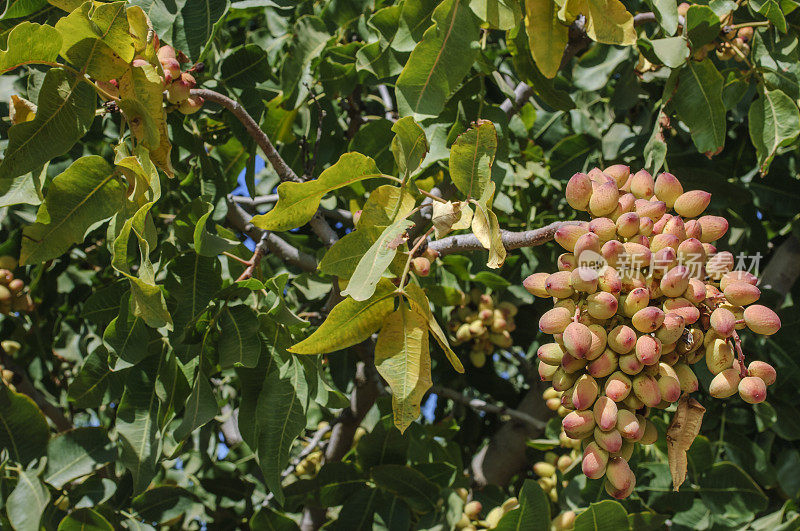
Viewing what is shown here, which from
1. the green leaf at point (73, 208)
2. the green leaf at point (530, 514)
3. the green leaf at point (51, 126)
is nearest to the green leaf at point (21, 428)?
the green leaf at point (73, 208)

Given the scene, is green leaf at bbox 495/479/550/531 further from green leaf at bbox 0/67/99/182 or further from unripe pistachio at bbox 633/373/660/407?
green leaf at bbox 0/67/99/182

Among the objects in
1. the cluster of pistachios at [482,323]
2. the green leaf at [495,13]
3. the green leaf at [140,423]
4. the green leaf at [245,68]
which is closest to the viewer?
the green leaf at [495,13]

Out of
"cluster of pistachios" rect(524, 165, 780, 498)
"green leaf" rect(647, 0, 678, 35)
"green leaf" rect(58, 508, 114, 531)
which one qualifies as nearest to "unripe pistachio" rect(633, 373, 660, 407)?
"cluster of pistachios" rect(524, 165, 780, 498)

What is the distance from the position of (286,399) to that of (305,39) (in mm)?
736

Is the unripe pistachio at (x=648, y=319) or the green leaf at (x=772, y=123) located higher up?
the unripe pistachio at (x=648, y=319)

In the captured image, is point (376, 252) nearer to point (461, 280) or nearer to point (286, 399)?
point (286, 399)

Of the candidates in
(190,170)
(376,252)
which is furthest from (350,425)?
(376,252)

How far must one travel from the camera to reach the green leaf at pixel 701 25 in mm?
1148

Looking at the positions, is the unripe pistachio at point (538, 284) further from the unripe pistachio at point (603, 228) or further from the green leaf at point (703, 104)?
the green leaf at point (703, 104)

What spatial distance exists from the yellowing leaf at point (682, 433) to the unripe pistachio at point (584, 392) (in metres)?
0.12

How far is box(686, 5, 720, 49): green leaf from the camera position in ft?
3.77

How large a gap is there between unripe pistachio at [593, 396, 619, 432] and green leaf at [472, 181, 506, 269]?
0.19 metres

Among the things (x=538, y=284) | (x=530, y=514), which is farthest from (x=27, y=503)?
(x=538, y=284)

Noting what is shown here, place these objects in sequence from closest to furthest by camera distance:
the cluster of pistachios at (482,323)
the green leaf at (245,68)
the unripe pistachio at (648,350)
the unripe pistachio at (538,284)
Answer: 1. the unripe pistachio at (648,350)
2. the unripe pistachio at (538,284)
3. the green leaf at (245,68)
4. the cluster of pistachios at (482,323)
